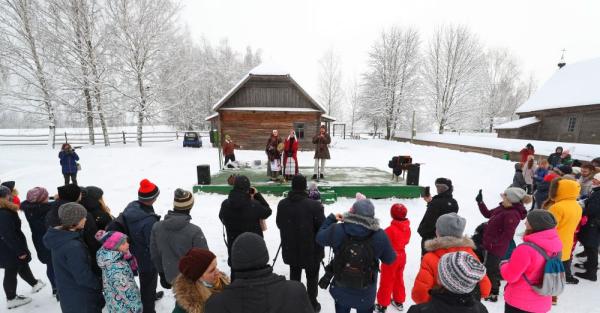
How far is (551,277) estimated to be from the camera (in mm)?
2475

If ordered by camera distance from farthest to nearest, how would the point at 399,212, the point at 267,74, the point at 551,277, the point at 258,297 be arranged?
the point at 267,74
the point at 399,212
the point at 551,277
the point at 258,297

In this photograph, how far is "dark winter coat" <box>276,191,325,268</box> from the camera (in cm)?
328

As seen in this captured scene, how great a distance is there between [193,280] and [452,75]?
34.6 m

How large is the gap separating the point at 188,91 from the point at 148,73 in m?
10.7

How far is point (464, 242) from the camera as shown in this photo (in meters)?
2.36

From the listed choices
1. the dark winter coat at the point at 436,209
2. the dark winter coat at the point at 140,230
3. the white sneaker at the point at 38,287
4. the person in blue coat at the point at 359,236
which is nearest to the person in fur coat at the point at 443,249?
the person in blue coat at the point at 359,236

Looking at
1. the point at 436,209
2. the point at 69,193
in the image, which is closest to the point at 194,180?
the point at 69,193

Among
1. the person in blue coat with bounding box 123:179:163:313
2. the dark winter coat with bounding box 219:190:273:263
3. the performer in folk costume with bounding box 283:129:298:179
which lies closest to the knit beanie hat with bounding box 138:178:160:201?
the person in blue coat with bounding box 123:179:163:313

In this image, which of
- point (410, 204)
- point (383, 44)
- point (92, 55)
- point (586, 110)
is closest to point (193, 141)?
point (92, 55)

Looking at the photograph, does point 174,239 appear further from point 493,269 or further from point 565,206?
point 565,206

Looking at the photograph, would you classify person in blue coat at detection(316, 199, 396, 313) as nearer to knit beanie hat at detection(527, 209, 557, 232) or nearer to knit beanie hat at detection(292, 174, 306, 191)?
knit beanie hat at detection(292, 174, 306, 191)

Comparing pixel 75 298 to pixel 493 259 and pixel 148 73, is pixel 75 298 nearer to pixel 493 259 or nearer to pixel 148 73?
pixel 493 259

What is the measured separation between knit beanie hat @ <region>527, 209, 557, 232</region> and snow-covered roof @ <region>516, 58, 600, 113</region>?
21768 mm

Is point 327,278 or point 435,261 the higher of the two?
point 435,261
